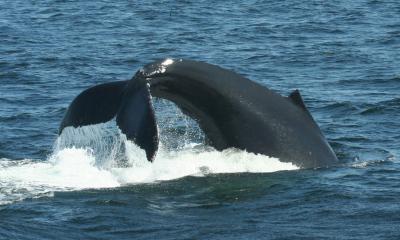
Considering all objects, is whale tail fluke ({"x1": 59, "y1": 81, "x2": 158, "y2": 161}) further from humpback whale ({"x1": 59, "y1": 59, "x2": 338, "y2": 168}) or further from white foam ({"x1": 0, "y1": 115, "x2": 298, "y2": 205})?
white foam ({"x1": 0, "y1": 115, "x2": 298, "y2": 205})

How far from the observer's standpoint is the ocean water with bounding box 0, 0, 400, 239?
12461mm

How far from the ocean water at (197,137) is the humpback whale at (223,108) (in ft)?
0.76

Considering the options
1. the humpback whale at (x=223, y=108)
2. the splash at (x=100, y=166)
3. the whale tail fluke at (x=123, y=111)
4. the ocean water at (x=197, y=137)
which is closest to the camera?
the whale tail fluke at (x=123, y=111)

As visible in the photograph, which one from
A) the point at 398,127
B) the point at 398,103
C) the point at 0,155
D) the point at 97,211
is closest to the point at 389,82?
the point at 398,103

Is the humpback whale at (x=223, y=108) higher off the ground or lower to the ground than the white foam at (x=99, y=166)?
higher

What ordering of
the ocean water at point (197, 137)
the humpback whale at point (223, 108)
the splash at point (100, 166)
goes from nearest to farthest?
the ocean water at point (197, 137) → the humpback whale at point (223, 108) → the splash at point (100, 166)

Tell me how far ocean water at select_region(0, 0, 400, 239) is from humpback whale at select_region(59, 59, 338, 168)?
0.76 ft

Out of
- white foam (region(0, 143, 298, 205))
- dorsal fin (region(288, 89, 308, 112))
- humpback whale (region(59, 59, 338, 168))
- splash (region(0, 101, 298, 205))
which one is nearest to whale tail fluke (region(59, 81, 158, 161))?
humpback whale (region(59, 59, 338, 168))

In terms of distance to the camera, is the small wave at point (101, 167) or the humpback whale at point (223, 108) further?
the small wave at point (101, 167)

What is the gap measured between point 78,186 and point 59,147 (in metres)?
0.66

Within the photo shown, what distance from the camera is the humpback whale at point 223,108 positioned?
43.9 feet

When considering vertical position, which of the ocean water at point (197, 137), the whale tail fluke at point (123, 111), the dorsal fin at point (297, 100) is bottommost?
the ocean water at point (197, 137)

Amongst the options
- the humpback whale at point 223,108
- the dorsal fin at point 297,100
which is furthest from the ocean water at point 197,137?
the dorsal fin at point 297,100

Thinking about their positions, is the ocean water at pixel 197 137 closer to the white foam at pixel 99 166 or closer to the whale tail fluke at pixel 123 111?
the white foam at pixel 99 166
